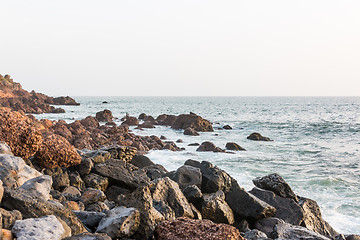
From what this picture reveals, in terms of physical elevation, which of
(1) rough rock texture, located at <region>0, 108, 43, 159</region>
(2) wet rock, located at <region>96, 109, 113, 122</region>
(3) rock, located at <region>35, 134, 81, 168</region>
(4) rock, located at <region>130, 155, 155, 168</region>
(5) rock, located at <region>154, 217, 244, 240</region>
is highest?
(1) rough rock texture, located at <region>0, 108, 43, 159</region>

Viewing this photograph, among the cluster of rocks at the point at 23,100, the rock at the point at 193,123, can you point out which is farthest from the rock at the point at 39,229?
the cluster of rocks at the point at 23,100

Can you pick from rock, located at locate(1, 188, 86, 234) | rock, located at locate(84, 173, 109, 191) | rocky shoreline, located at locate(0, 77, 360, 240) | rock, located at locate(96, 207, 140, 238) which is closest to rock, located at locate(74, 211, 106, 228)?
rocky shoreline, located at locate(0, 77, 360, 240)

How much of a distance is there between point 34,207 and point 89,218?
3.72ft

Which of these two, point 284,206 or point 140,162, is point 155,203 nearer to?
point 284,206

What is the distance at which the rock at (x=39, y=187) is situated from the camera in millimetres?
5104

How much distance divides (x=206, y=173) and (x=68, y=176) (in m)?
3.61

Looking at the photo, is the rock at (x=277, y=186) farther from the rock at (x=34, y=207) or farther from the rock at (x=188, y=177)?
the rock at (x=34, y=207)

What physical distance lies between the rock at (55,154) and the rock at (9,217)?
4.62 metres

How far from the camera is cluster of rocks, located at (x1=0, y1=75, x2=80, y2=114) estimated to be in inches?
1943

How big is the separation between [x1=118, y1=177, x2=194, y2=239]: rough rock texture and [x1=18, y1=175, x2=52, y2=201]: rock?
1.35 metres

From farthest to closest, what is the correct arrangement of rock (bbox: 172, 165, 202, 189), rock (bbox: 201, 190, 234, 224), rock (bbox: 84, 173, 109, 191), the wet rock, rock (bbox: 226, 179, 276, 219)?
1. the wet rock
2. rock (bbox: 172, 165, 202, 189)
3. rock (bbox: 84, 173, 109, 191)
4. rock (bbox: 226, 179, 276, 219)
5. rock (bbox: 201, 190, 234, 224)

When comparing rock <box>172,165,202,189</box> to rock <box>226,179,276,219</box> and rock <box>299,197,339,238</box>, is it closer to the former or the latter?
rock <box>226,179,276,219</box>

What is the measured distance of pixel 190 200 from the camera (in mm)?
7547

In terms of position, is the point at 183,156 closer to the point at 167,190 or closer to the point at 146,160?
the point at 146,160
